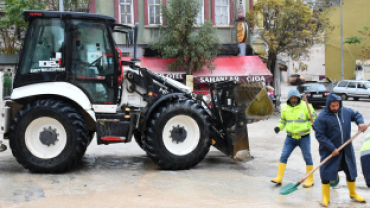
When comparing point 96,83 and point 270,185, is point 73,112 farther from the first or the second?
point 270,185

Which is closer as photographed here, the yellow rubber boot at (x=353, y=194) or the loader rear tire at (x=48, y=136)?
the yellow rubber boot at (x=353, y=194)

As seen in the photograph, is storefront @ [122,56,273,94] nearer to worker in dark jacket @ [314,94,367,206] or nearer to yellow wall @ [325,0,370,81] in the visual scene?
worker in dark jacket @ [314,94,367,206]

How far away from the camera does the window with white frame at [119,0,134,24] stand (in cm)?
2251

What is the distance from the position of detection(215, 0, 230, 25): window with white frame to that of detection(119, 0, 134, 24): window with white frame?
475cm

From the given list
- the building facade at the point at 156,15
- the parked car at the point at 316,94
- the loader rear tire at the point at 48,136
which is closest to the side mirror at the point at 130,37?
the loader rear tire at the point at 48,136

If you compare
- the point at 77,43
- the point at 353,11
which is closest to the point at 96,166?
the point at 77,43

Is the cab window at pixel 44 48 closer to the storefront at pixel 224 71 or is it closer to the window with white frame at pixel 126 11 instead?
the storefront at pixel 224 71

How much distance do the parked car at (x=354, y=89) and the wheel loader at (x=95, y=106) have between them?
24475mm

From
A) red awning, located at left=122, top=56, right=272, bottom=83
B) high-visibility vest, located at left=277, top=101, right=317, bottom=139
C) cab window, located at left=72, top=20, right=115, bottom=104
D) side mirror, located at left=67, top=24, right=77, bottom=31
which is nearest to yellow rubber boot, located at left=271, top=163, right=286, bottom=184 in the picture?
high-visibility vest, located at left=277, top=101, right=317, bottom=139

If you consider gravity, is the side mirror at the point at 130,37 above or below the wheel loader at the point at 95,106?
above

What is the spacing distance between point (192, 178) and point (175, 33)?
14055 millimetres

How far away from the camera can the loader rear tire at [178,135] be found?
7602mm

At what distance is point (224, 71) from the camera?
22328mm

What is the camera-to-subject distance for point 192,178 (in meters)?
7.16
